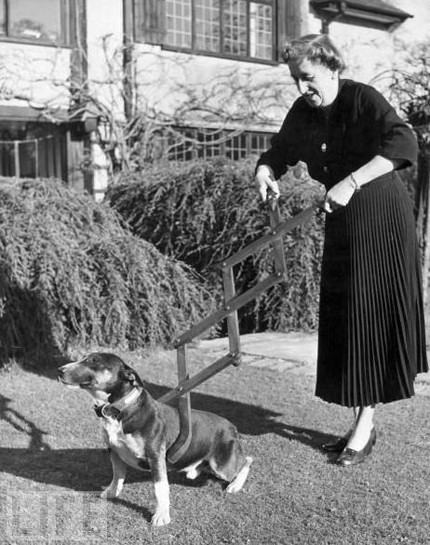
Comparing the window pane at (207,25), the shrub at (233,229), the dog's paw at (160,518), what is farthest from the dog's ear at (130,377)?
the window pane at (207,25)

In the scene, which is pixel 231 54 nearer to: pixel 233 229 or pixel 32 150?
pixel 32 150

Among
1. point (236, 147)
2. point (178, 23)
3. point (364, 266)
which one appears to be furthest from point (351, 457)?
point (178, 23)

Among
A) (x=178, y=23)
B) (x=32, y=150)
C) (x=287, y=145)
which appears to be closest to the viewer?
(x=287, y=145)

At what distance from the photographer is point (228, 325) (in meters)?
3.73

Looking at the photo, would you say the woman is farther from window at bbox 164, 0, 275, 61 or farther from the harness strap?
window at bbox 164, 0, 275, 61

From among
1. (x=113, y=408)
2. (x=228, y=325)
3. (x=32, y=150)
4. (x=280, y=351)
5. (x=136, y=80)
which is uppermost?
(x=136, y=80)

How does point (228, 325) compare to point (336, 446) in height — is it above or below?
above

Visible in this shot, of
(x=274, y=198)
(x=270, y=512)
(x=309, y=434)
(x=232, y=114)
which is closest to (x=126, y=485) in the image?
(x=270, y=512)

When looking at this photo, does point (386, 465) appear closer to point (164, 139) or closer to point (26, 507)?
point (26, 507)

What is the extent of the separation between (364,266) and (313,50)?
1130 millimetres

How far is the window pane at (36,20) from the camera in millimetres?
12266

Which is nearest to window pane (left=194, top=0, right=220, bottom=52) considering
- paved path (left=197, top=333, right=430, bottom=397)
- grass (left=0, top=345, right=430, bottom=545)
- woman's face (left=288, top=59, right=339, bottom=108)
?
paved path (left=197, top=333, right=430, bottom=397)

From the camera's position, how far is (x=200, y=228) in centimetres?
855

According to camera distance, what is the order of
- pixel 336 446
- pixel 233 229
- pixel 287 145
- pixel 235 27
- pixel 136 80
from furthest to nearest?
pixel 235 27 → pixel 136 80 → pixel 233 229 → pixel 336 446 → pixel 287 145
